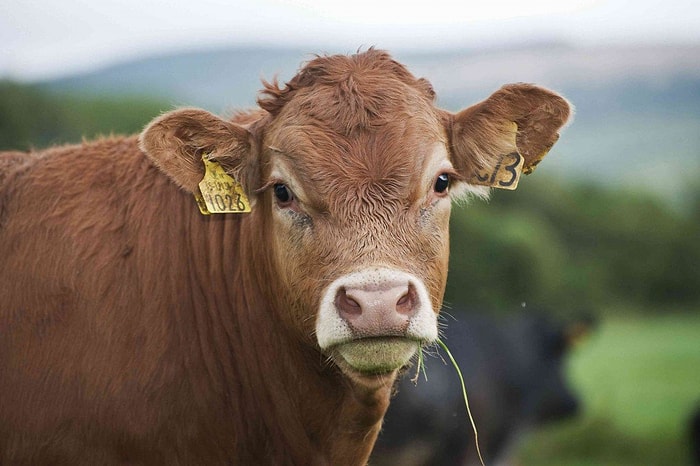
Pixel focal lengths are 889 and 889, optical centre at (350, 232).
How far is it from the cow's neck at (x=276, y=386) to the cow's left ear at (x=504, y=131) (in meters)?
1.35

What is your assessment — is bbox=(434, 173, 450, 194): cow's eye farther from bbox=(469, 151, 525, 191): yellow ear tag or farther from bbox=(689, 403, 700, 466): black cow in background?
bbox=(689, 403, 700, 466): black cow in background

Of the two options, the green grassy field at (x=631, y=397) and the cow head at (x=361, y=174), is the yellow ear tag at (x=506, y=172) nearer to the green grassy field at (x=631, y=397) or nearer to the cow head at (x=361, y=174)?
the cow head at (x=361, y=174)

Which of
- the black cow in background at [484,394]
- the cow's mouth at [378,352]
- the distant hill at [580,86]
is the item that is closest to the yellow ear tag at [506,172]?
the cow's mouth at [378,352]

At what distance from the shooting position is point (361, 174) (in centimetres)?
450

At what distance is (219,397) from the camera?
5.11 meters

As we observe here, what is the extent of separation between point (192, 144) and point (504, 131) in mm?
1843

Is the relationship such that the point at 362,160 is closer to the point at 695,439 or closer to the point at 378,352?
the point at 378,352

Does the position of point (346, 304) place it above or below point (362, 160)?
below

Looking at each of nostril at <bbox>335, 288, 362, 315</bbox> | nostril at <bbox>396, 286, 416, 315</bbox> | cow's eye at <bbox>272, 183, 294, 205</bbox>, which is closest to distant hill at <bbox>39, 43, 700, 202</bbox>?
cow's eye at <bbox>272, 183, 294, 205</bbox>

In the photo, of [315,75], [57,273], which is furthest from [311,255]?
[57,273]

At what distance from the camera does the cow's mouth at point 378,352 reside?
A: 413 centimetres

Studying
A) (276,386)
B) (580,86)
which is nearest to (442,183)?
(276,386)

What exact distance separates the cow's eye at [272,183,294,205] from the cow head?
0.01 meters

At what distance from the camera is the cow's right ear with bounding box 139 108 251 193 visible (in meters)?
4.96
